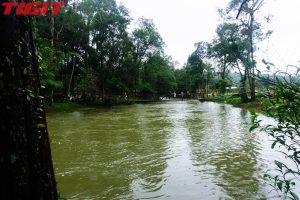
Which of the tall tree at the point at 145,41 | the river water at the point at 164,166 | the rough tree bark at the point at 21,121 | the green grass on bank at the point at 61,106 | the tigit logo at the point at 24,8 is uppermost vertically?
the tall tree at the point at 145,41

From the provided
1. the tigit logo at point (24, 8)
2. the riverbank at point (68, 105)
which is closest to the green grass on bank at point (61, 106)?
the riverbank at point (68, 105)

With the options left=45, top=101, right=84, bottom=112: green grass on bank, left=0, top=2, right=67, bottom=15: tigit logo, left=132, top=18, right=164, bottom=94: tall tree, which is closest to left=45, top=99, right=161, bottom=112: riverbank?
left=45, top=101, right=84, bottom=112: green grass on bank

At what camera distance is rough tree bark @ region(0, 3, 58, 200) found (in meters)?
2.11

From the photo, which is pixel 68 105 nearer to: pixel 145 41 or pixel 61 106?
pixel 61 106

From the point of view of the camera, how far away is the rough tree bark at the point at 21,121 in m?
2.11

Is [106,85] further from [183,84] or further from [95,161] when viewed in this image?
[183,84]

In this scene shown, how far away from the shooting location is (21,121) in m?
2.19

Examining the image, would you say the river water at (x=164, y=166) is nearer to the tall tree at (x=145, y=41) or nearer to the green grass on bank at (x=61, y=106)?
the green grass on bank at (x=61, y=106)

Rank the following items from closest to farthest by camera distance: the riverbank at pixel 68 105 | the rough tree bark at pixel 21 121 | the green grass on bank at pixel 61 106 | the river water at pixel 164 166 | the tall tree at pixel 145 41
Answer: the rough tree bark at pixel 21 121, the river water at pixel 164 166, the green grass on bank at pixel 61 106, the riverbank at pixel 68 105, the tall tree at pixel 145 41

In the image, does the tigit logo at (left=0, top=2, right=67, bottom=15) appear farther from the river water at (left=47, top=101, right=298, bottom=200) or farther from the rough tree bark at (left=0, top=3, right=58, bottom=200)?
the river water at (left=47, top=101, right=298, bottom=200)

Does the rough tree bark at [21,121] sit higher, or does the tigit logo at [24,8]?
the tigit logo at [24,8]

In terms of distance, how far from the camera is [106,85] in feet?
117

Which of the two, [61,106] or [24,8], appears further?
[61,106]

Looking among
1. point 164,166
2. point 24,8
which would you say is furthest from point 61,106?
point 24,8
